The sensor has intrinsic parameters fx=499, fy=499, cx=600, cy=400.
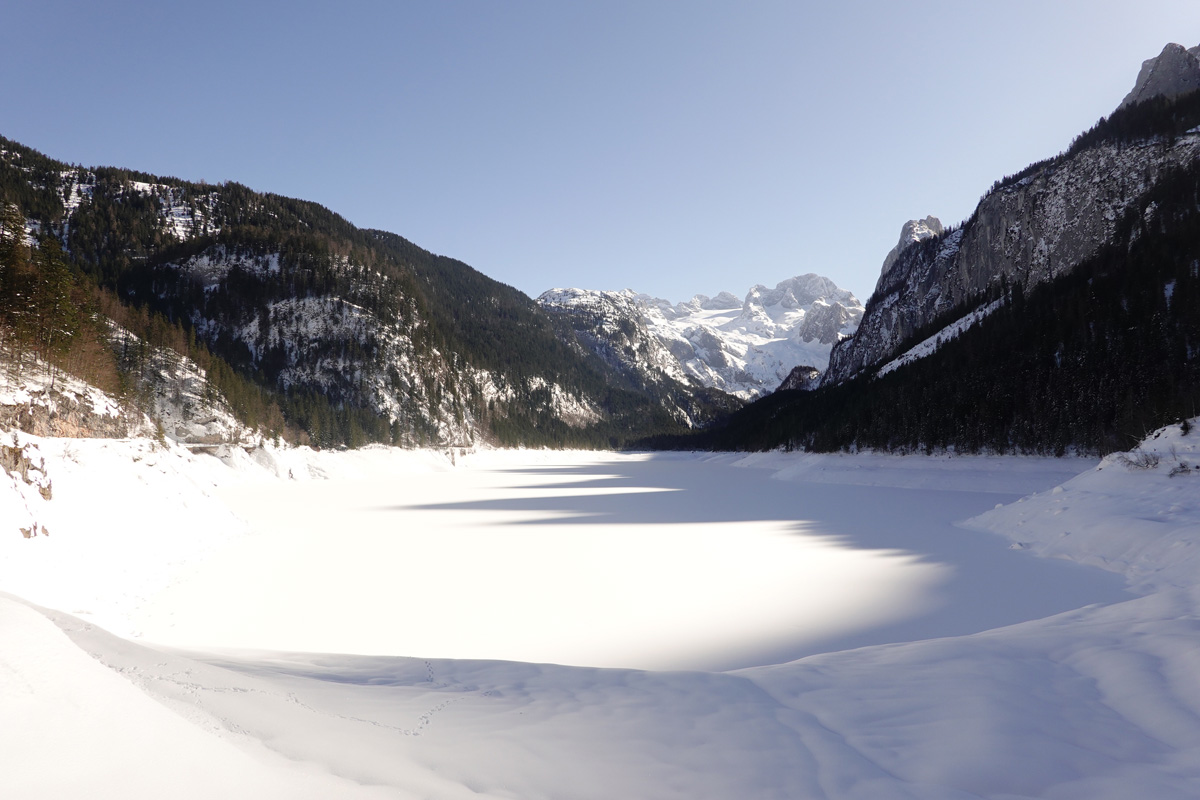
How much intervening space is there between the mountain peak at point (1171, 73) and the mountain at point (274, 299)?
12645 cm

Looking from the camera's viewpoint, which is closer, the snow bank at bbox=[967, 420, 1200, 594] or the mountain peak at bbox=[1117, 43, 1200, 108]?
the snow bank at bbox=[967, 420, 1200, 594]

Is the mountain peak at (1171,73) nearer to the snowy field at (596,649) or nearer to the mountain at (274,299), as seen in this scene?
the snowy field at (596,649)

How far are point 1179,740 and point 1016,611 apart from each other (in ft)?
19.3

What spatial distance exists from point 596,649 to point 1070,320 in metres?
51.8

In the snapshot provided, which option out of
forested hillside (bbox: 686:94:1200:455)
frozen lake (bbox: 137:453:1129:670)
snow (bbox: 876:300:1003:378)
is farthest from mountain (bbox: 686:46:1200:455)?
frozen lake (bbox: 137:453:1129:670)

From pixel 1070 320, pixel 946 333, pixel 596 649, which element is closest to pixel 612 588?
pixel 596 649

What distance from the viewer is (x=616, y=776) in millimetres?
3623

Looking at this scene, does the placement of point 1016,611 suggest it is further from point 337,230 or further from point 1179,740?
point 337,230

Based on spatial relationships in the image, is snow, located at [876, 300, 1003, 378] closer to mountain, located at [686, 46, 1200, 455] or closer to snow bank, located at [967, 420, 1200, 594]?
mountain, located at [686, 46, 1200, 455]

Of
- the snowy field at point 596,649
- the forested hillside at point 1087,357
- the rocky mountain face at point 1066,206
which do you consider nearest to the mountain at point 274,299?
the snowy field at point 596,649

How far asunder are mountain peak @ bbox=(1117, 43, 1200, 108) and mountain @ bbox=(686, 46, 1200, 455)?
0.46 metres

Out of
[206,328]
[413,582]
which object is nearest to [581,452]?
[206,328]

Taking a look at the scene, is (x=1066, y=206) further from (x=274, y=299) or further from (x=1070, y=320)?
(x=274, y=299)

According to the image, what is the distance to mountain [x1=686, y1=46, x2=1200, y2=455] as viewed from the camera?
33000 mm
